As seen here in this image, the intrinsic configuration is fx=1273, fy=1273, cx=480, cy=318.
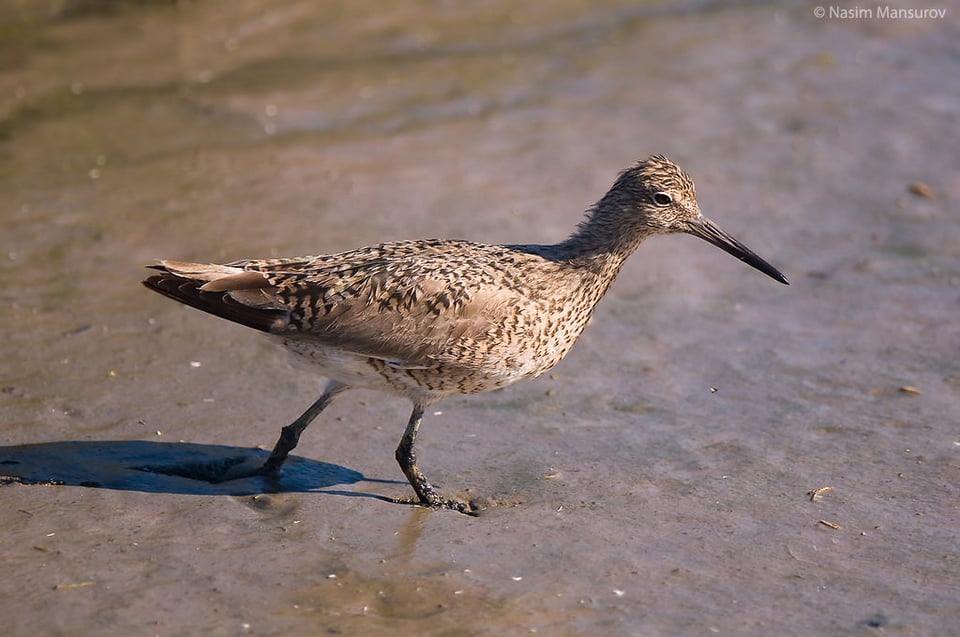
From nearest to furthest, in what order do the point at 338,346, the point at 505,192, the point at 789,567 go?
the point at 789,567
the point at 338,346
the point at 505,192

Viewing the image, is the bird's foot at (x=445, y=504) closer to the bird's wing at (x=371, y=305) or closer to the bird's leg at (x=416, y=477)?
the bird's leg at (x=416, y=477)

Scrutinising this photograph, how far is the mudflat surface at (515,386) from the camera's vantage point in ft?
18.1

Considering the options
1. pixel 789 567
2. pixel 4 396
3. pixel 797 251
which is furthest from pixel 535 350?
pixel 797 251

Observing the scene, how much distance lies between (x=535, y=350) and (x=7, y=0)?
8319 millimetres

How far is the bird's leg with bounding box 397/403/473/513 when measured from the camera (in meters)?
6.21

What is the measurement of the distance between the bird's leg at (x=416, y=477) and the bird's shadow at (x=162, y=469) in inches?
8.6

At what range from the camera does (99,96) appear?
11.1 meters

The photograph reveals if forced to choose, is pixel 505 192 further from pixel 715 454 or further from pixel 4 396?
pixel 4 396

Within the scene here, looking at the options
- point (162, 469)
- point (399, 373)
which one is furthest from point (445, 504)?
point (162, 469)

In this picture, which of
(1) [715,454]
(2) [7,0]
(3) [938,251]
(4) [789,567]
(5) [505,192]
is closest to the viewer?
(4) [789,567]

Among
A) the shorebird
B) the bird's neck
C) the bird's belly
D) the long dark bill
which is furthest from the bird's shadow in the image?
the long dark bill

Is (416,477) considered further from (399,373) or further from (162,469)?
(162,469)

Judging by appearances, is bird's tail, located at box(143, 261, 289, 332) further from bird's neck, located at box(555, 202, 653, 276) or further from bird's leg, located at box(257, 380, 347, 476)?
bird's neck, located at box(555, 202, 653, 276)

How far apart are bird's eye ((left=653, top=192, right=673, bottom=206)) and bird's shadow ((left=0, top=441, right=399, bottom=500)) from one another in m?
2.02
